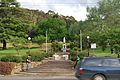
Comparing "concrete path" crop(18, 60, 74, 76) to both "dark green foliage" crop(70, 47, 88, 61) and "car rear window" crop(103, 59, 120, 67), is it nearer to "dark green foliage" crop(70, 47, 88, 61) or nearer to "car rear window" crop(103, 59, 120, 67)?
"dark green foliage" crop(70, 47, 88, 61)

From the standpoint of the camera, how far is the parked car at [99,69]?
73.1 ft

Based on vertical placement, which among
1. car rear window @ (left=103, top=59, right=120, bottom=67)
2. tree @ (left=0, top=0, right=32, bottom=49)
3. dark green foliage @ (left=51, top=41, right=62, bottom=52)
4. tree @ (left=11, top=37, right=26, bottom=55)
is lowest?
dark green foliage @ (left=51, top=41, right=62, bottom=52)

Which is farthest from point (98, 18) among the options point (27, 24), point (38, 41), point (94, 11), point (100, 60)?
point (100, 60)

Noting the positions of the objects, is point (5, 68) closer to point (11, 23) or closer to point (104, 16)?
point (11, 23)

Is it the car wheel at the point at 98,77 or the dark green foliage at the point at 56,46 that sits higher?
the car wheel at the point at 98,77

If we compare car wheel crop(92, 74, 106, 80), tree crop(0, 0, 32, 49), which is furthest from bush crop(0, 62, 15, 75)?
tree crop(0, 0, 32, 49)

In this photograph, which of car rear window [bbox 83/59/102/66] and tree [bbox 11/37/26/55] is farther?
tree [bbox 11/37/26/55]

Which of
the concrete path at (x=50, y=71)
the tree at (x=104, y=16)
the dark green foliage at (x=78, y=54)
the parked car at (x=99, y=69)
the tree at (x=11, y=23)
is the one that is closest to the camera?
the parked car at (x=99, y=69)

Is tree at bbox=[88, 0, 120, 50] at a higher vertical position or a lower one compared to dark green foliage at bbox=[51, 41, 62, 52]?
higher

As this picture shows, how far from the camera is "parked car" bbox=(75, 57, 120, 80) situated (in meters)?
22.3

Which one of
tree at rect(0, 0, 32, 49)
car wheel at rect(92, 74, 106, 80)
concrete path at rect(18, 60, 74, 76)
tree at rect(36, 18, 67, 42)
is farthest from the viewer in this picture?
tree at rect(36, 18, 67, 42)

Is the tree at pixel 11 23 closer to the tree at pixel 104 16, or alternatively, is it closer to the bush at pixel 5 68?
the tree at pixel 104 16

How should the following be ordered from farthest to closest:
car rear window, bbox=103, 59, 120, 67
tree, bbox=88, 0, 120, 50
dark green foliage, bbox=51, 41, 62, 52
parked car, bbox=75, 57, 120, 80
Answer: dark green foliage, bbox=51, 41, 62, 52, tree, bbox=88, 0, 120, 50, car rear window, bbox=103, 59, 120, 67, parked car, bbox=75, 57, 120, 80

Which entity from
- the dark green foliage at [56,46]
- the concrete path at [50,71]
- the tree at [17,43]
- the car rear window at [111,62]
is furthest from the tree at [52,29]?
the car rear window at [111,62]
